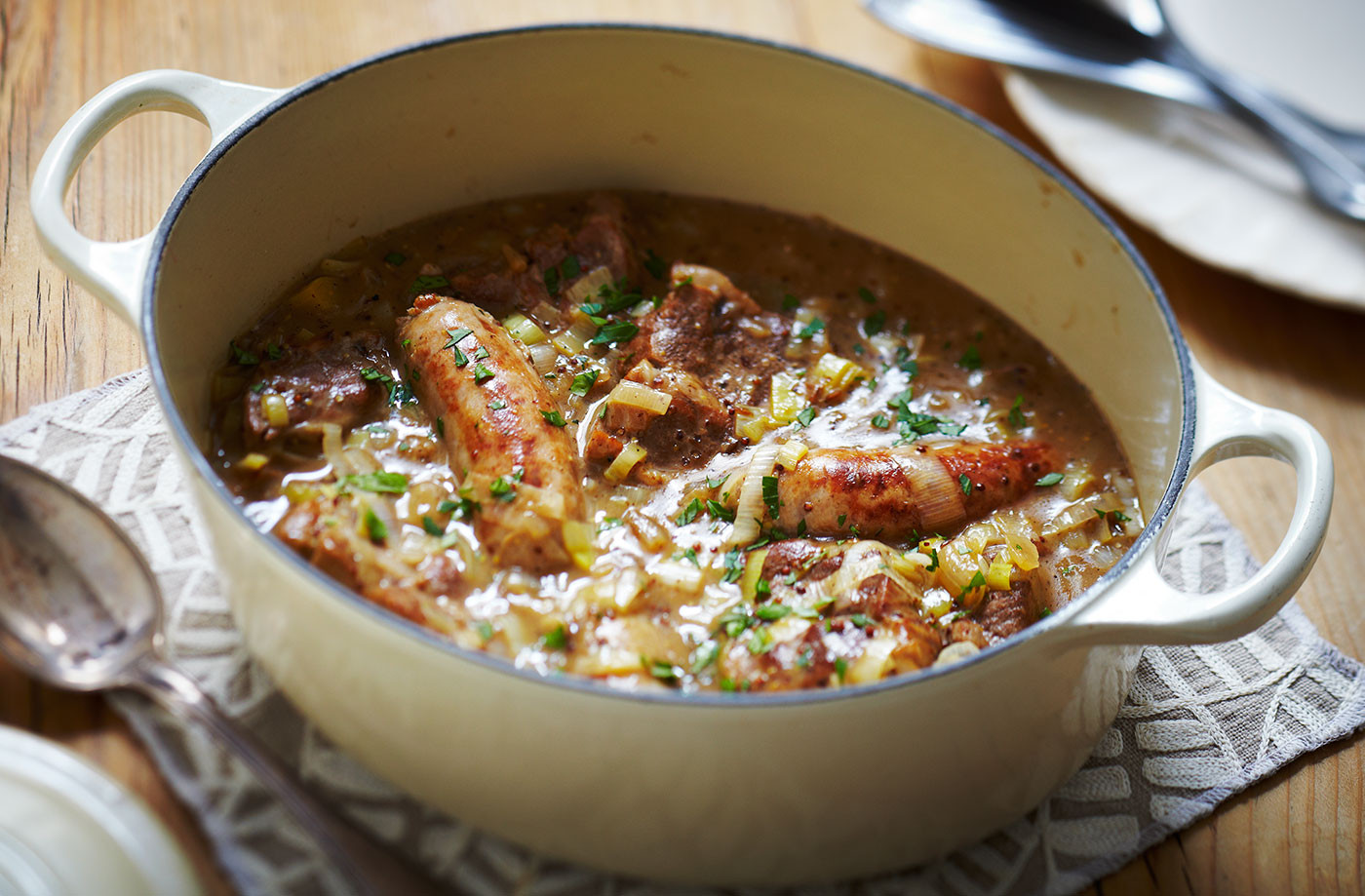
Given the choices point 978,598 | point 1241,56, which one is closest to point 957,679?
point 978,598

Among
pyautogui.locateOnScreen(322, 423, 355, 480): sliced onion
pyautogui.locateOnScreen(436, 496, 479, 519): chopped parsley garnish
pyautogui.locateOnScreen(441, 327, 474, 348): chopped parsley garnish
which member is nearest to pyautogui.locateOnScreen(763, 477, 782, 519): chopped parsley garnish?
pyautogui.locateOnScreen(436, 496, 479, 519): chopped parsley garnish

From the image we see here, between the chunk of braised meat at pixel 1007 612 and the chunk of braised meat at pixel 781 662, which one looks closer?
the chunk of braised meat at pixel 781 662

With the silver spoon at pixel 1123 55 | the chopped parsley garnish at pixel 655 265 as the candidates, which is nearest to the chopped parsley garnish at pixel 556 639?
the chopped parsley garnish at pixel 655 265

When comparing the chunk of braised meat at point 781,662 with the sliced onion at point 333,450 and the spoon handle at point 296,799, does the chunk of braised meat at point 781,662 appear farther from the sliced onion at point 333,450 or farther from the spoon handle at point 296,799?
the sliced onion at point 333,450

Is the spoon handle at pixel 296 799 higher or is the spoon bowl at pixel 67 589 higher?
the spoon bowl at pixel 67 589

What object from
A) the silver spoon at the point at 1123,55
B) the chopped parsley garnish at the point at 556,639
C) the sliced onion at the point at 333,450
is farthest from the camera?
the silver spoon at the point at 1123,55

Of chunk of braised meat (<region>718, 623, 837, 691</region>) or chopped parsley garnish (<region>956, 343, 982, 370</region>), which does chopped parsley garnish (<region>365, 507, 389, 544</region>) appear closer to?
chunk of braised meat (<region>718, 623, 837, 691</region>)
